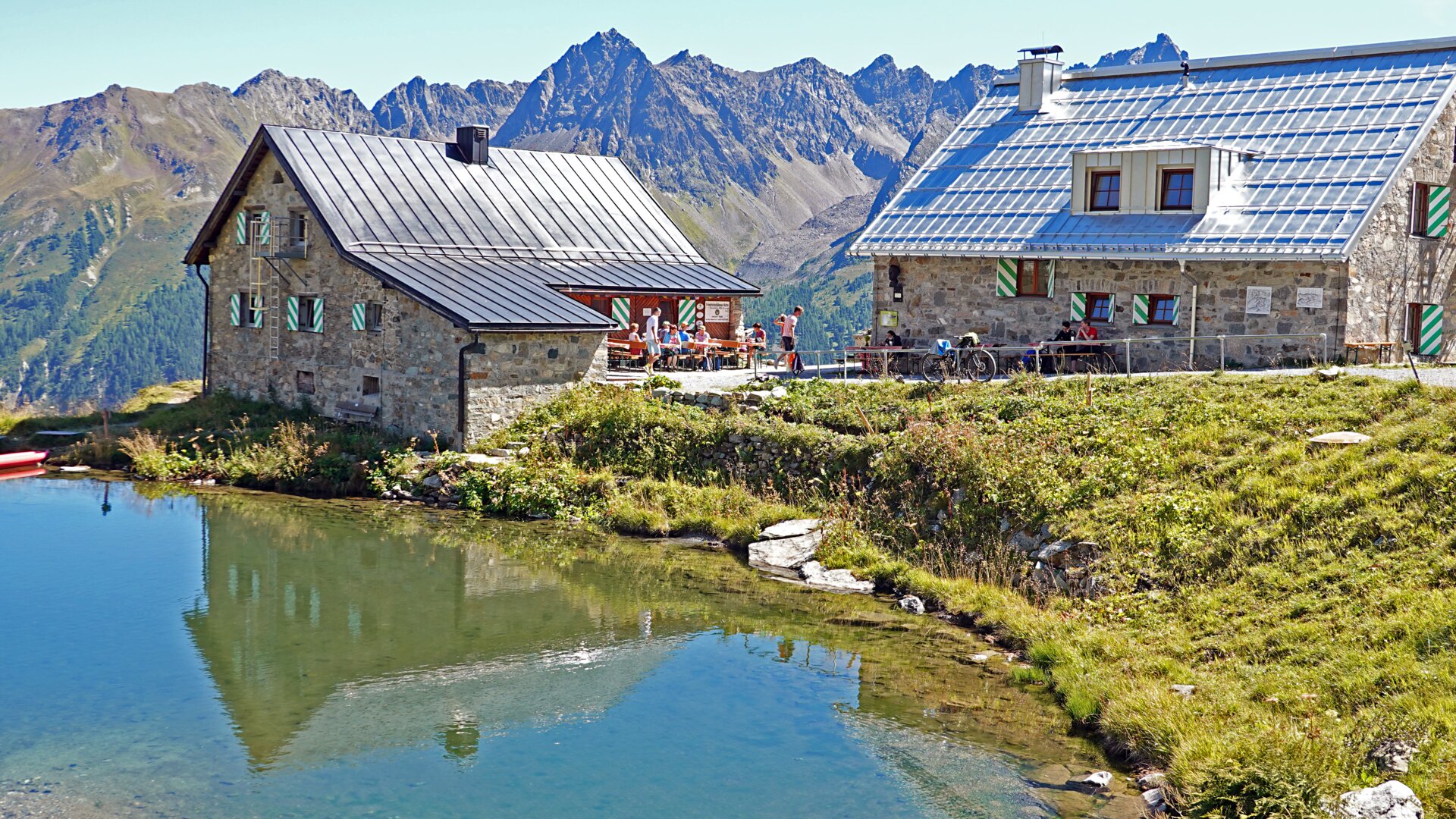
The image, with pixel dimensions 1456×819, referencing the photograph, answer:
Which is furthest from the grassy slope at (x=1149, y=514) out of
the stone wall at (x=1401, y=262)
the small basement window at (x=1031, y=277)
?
the stone wall at (x=1401, y=262)

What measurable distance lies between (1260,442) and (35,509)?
68.3ft

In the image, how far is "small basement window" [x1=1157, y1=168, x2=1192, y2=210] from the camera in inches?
1137

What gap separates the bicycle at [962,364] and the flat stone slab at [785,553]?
5.92 meters

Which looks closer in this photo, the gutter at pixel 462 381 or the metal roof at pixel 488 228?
the gutter at pixel 462 381

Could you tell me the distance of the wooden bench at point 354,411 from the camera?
2792 centimetres

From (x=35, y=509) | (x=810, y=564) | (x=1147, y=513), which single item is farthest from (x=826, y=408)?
(x=35, y=509)

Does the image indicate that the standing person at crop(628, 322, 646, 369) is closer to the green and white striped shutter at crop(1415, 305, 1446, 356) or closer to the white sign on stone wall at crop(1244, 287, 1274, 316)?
the white sign on stone wall at crop(1244, 287, 1274, 316)

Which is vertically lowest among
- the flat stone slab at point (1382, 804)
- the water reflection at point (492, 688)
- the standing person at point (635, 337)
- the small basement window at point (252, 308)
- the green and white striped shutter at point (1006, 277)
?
the water reflection at point (492, 688)

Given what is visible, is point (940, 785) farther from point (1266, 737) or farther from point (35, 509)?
point (35, 509)

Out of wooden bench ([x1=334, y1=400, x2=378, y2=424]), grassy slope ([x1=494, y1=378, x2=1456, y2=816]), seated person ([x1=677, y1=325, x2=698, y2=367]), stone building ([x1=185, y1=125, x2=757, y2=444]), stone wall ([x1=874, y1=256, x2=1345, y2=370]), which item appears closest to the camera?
grassy slope ([x1=494, y1=378, x2=1456, y2=816])

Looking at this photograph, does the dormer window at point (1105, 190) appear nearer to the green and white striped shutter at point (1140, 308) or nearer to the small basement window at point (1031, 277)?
the small basement window at point (1031, 277)

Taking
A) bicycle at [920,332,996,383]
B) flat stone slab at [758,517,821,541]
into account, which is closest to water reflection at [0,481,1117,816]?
flat stone slab at [758,517,821,541]

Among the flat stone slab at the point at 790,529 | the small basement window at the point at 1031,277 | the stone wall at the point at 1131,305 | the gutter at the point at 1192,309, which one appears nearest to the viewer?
the flat stone slab at the point at 790,529

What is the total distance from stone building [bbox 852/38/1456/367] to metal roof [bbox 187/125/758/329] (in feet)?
18.3
